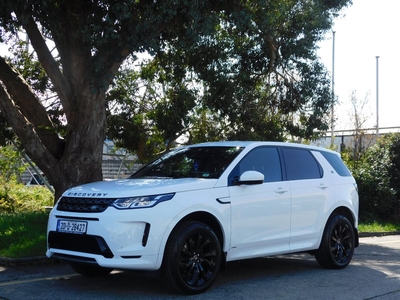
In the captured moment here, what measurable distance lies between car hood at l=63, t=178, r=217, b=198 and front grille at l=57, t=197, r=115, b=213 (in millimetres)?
48

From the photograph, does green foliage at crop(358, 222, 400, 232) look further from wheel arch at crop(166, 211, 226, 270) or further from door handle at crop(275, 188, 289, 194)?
wheel arch at crop(166, 211, 226, 270)

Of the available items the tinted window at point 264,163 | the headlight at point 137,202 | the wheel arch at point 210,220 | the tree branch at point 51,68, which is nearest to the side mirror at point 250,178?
the tinted window at point 264,163

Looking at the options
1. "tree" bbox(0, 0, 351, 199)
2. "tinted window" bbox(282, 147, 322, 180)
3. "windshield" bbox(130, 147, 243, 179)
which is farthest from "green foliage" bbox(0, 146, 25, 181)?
"tinted window" bbox(282, 147, 322, 180)

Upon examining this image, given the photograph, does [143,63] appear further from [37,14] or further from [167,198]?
[167,198]

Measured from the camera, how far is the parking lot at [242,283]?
6.89 meters

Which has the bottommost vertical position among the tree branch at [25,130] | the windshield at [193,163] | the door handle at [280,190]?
the door handle at [280,190]

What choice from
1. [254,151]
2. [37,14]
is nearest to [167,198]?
[254,151]

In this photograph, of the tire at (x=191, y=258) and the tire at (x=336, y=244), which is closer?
the tire at (x=191, y=258)

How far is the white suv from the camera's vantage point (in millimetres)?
6465

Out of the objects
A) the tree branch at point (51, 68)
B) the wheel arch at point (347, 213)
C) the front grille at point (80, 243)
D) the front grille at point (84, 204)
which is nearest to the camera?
the front grille at point (80, 243)

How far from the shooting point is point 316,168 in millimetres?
8906

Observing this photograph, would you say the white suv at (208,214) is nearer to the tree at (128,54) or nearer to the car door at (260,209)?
the car door at (260,209)

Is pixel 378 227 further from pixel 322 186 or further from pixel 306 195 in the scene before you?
pixel 306 195

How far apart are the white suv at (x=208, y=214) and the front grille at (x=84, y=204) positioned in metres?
0.01
